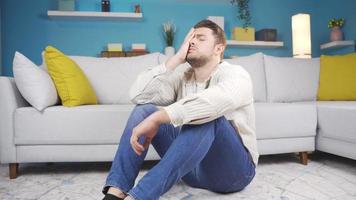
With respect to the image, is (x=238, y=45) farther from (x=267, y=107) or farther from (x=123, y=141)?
(x=123, y=141)

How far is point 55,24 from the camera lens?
363 centimetres

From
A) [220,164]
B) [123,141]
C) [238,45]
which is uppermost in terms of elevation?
[238,45]

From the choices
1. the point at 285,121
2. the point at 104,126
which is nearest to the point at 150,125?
the point at 104,126

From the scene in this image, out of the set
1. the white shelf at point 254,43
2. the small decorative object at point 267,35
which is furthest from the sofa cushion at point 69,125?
the small decorative object at point 267,35

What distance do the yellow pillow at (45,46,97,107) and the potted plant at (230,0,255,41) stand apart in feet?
7.85

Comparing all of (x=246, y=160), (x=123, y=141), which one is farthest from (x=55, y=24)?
(x=246, y=160)

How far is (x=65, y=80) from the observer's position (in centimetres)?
203

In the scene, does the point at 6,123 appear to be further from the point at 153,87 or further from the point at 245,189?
the point at 245,189

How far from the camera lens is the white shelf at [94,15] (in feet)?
11.4

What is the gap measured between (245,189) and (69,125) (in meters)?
1.10

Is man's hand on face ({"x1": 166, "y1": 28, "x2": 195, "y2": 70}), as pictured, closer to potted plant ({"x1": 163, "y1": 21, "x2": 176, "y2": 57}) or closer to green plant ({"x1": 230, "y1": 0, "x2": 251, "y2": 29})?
potted plant ({"x1": 163, "y1": 21, "x2": 176, "y2": 57})

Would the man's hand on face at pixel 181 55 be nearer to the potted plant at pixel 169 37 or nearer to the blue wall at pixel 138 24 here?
the potted plant at pixel 169 37

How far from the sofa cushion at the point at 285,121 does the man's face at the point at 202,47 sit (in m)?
0.84

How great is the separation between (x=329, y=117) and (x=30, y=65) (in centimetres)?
199
